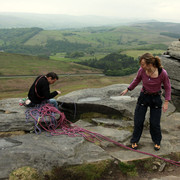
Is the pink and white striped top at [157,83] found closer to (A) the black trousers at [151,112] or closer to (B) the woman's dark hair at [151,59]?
(A) the black trousers at [151,112]

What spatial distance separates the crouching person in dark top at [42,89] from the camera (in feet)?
33.3

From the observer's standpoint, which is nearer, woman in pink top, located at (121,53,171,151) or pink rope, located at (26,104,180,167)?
woman in pink top, located at (121,53,171,151)

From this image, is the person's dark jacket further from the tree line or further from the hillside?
the tree line

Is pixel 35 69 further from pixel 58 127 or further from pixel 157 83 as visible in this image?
pixel 157 83

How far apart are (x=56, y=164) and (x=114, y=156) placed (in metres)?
2.67

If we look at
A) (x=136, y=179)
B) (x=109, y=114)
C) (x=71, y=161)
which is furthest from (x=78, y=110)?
(x=136, y=179)

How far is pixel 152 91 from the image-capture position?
813 cm

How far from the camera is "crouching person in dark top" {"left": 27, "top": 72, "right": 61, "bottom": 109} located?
10.1 m

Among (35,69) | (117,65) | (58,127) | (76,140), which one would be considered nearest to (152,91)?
(76,140)

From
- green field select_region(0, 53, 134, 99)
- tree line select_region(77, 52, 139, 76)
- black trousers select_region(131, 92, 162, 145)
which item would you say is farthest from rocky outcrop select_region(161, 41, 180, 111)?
tree line select_region(77, 52, 139, 76)

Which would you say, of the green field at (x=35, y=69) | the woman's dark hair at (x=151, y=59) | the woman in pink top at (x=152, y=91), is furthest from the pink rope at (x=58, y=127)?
the green field at (x=35, y=69)

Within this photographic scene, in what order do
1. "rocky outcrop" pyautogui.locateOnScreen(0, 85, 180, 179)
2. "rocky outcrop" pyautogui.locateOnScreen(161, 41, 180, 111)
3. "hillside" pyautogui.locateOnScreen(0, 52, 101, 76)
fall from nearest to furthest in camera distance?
1. "rocky outcrop" pyautogui.locateOnScreen(0, 85, 180, 179)
2. "rocky outcrop" pyautogui.locateOnScreen(161, 41, 180, 111)
3. "hillside" pyautogui.locateOnScreen(0, 52, 101, 76)

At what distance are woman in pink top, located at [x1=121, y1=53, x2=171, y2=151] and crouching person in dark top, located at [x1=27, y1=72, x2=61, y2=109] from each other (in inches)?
175

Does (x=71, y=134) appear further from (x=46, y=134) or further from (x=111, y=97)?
(x=111, y=97)
